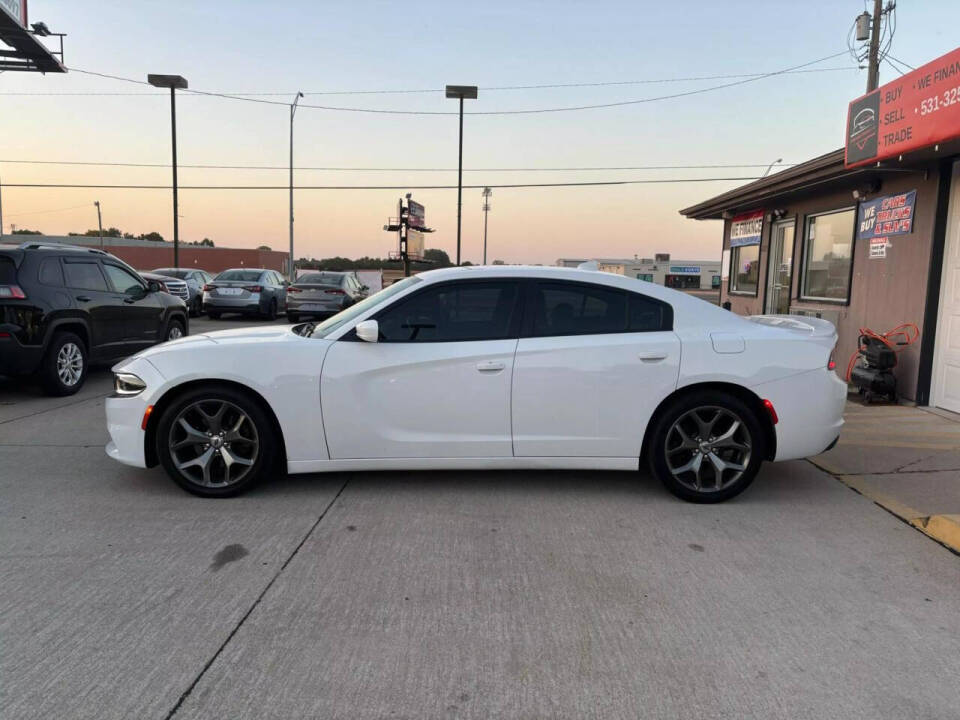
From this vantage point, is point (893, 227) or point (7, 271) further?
point (893, 227)

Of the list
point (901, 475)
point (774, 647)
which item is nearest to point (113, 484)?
point (774, 647)

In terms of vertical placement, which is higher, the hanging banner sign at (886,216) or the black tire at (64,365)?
the hanging banner sign at (886,216)

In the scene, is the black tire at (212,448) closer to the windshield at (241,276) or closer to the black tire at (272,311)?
the black tire at (272,311)

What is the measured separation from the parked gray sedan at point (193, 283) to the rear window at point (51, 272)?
1191 cm

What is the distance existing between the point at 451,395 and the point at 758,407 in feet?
6.81

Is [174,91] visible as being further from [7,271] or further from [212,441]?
[212,441]

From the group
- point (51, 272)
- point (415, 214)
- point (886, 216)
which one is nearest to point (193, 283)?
point (415, 214)

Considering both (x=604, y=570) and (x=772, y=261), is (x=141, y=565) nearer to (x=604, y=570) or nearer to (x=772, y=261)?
(x=604, y=570)

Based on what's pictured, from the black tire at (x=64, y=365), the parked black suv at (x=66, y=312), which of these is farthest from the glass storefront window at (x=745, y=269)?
the black tire at (x=64, y=365)

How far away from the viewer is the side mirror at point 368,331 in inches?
175

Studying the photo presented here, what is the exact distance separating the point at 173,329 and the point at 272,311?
9564mm

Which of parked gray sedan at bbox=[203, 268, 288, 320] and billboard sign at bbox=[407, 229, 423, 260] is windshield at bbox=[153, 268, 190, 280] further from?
billboard sign at bbox=[407, 229, 423, 260]

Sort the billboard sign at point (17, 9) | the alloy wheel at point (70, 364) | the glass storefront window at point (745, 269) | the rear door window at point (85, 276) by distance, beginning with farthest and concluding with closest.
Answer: the billboard sign at point (17, 9) < the glass storefront window at point (745, 269) < the rear door window at point (85, 276) < the alloy wheel at point (70, 364)

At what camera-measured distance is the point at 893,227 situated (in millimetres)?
8406
